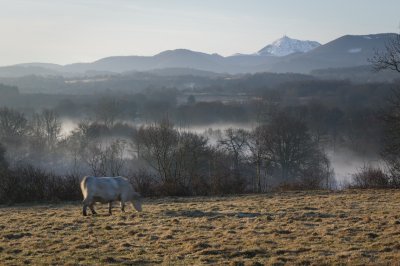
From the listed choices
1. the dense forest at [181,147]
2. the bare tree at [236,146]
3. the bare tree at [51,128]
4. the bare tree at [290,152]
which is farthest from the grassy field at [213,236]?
the bare tree at [51,128]

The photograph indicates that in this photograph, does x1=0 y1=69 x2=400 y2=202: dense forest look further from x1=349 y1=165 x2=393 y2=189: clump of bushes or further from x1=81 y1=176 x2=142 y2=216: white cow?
x1=81 y1=176 x2=142 y2=216: white cow

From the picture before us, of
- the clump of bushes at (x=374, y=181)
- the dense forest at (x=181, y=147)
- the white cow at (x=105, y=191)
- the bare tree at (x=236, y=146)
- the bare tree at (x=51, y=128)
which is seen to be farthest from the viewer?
the bare tree at (x=51, y=128)

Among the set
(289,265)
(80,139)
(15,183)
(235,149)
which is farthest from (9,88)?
(289,265)

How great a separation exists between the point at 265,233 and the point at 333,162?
8250cm

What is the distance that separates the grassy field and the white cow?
0.61 meters

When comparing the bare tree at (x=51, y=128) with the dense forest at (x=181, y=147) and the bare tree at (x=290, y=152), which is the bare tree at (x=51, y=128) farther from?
the bare tree at (x=290, y=152)

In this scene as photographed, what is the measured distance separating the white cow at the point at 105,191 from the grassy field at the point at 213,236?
0.61 m

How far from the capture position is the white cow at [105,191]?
18.6m

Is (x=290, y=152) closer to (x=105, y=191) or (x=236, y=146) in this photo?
(x=236, y=146)

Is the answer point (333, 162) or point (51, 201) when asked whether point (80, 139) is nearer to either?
point (333, 162)

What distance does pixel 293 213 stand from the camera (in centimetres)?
1750

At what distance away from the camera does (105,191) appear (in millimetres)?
18891

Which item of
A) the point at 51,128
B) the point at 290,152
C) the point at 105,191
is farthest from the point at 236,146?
the point at 105,191

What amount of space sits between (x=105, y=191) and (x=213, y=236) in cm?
680
